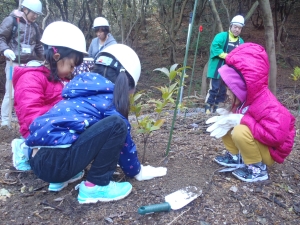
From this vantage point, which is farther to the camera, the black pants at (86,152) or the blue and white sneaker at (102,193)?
the blue and white sneaker at (102,193)

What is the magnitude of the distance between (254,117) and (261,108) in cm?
9

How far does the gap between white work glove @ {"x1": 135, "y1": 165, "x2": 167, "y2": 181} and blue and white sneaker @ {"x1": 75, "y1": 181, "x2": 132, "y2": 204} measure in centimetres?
18

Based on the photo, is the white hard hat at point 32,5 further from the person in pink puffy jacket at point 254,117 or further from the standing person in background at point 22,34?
the person in pink puffy jacket at point 254,117

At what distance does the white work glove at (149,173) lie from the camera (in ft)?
7.46

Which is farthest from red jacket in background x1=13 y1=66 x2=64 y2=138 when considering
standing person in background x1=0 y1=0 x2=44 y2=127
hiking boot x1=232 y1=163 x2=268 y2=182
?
standing person in background x1=0 y1=0 x2=44 y2=127

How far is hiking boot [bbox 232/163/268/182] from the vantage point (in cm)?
236

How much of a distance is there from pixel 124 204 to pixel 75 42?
1182 millimetres

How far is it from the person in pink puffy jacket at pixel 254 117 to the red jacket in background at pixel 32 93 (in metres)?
1.29

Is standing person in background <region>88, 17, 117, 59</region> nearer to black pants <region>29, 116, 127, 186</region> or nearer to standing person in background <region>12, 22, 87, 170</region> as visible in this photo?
standing person in background <region>12, 22, 87, 170</region>

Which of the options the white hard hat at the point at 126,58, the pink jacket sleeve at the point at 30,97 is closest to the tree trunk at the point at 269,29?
the white hard hat at the point at 126,58

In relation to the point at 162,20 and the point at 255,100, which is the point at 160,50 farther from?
the point at 255,100

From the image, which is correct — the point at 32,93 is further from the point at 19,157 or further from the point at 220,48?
the point at 220,48

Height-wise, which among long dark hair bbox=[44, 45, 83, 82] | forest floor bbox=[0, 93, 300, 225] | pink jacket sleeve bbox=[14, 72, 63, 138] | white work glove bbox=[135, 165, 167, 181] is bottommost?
forest floor bbox=[0, 93, 300, 225]

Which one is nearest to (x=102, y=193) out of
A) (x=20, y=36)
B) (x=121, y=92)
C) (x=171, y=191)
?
(x=171, y=191)
